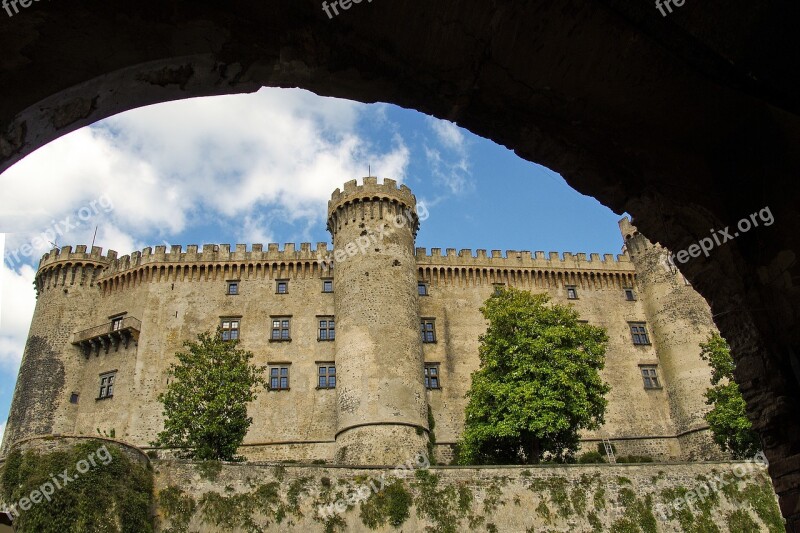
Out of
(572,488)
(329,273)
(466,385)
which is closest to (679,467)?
(572,488)

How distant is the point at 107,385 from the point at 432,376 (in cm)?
1810

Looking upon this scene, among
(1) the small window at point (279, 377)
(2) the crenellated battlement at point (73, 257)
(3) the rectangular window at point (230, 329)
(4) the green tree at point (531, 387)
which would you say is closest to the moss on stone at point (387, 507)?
(4) the green tree at point (531, 387)

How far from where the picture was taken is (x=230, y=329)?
121ft

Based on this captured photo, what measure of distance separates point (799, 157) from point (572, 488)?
19.9 metres

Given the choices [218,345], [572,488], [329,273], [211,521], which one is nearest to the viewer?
[211,521]

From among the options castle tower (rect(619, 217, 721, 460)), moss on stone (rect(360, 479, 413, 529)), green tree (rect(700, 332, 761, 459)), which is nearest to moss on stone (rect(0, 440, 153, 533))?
moss on stone (rect(360, 479, 413, 529))

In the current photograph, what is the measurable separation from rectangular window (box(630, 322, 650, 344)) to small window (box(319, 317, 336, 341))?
18.5m

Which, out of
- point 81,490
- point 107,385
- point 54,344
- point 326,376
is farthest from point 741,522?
point 54,344

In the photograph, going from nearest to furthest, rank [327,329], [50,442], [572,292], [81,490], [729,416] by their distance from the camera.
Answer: [81,490] < [50,442] < [729,416] < [327,329] < [572,292]

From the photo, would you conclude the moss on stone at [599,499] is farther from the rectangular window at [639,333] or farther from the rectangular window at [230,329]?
the rectangular window at [230,329]

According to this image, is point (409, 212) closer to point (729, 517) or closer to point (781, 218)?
point (729, 517)

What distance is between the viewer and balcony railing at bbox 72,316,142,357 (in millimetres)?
36438

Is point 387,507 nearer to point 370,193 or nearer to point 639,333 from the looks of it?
point 370,193

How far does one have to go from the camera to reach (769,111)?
651 centimetres
